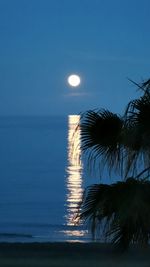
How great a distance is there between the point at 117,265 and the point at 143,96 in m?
4.70

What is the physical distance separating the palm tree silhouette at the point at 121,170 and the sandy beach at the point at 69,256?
3.10 m

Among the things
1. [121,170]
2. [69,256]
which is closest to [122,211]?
[121,170]

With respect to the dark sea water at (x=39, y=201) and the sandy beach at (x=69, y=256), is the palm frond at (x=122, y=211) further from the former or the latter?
the dark sea water at (x=39, y=201)

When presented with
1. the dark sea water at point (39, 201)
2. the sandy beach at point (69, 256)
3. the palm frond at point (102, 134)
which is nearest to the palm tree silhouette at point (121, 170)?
the palm frond at point (102, 134)

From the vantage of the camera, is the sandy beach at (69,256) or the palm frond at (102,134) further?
the sandy beach at (69,256)

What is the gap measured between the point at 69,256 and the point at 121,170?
5.46 m

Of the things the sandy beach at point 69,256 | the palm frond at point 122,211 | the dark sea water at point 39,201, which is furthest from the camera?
the dark sea water at point 39,201

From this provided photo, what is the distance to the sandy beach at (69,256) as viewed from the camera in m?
11.9

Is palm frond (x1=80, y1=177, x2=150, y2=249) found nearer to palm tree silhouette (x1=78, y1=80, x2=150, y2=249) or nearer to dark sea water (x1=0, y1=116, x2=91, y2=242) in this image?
palm tree silhouette (x1=78, y1=80, x2=150, y2=249)

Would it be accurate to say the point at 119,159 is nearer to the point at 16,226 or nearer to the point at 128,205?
the point at 128,205

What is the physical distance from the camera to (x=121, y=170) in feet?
27.8

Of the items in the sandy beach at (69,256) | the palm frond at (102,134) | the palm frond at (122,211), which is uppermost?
the palm frond at (102,134)

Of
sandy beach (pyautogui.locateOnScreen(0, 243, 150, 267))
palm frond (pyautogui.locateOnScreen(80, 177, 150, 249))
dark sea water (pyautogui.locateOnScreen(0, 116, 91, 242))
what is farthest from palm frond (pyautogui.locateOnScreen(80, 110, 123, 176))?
dark sea water (pyautogui.locateOnScreen(0, 116, 91, 242))

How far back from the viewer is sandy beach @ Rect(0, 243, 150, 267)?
11.9 m
